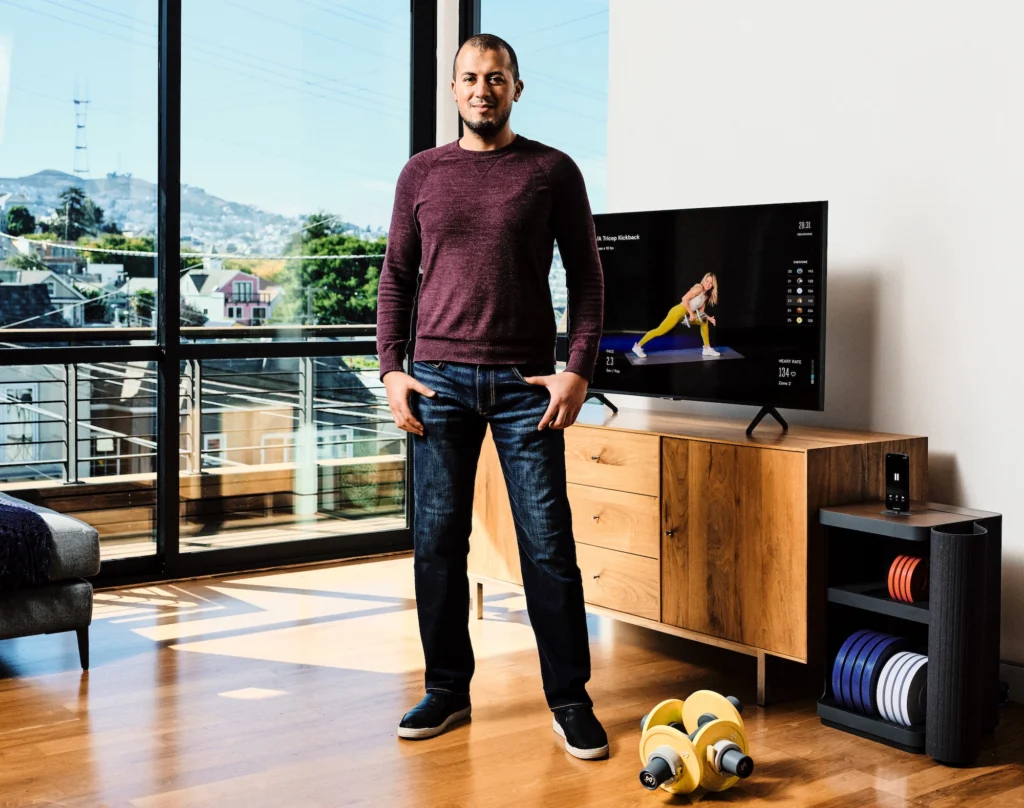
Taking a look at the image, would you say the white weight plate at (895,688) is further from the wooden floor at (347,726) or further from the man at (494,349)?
the man at (494,349)

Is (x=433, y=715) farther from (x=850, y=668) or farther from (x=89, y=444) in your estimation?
(x=89, y=444)

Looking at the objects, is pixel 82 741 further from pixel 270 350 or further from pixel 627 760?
pixel 270 350

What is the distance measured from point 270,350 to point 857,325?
2200 millimetres

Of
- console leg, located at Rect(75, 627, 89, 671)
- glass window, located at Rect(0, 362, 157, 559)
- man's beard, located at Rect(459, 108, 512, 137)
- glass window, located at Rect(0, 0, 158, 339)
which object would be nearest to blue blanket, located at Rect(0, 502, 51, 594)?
console leg, located at Rect(75, 627, 89, 671)

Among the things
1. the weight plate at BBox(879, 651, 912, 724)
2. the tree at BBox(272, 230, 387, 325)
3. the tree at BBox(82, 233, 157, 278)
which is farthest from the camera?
the tree at BBox(272, 230, 387, 325)

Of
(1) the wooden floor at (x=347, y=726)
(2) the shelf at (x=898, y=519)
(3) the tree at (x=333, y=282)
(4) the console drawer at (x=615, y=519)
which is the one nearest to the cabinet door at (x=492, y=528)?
(1) the wooden floor at (x=347, y=726)

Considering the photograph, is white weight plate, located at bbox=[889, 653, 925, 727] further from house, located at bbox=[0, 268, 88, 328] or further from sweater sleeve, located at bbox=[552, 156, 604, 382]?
house, located at bbox=[0, 268, 88, 328]

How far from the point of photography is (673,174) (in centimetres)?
384

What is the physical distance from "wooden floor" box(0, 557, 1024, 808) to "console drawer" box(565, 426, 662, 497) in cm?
49

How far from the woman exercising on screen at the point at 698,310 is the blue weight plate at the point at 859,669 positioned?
0.89 m

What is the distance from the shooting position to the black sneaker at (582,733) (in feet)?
8.32

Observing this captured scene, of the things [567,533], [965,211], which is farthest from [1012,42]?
[567,533]

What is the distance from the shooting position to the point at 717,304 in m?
3.27

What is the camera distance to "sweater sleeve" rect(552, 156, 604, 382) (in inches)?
102
